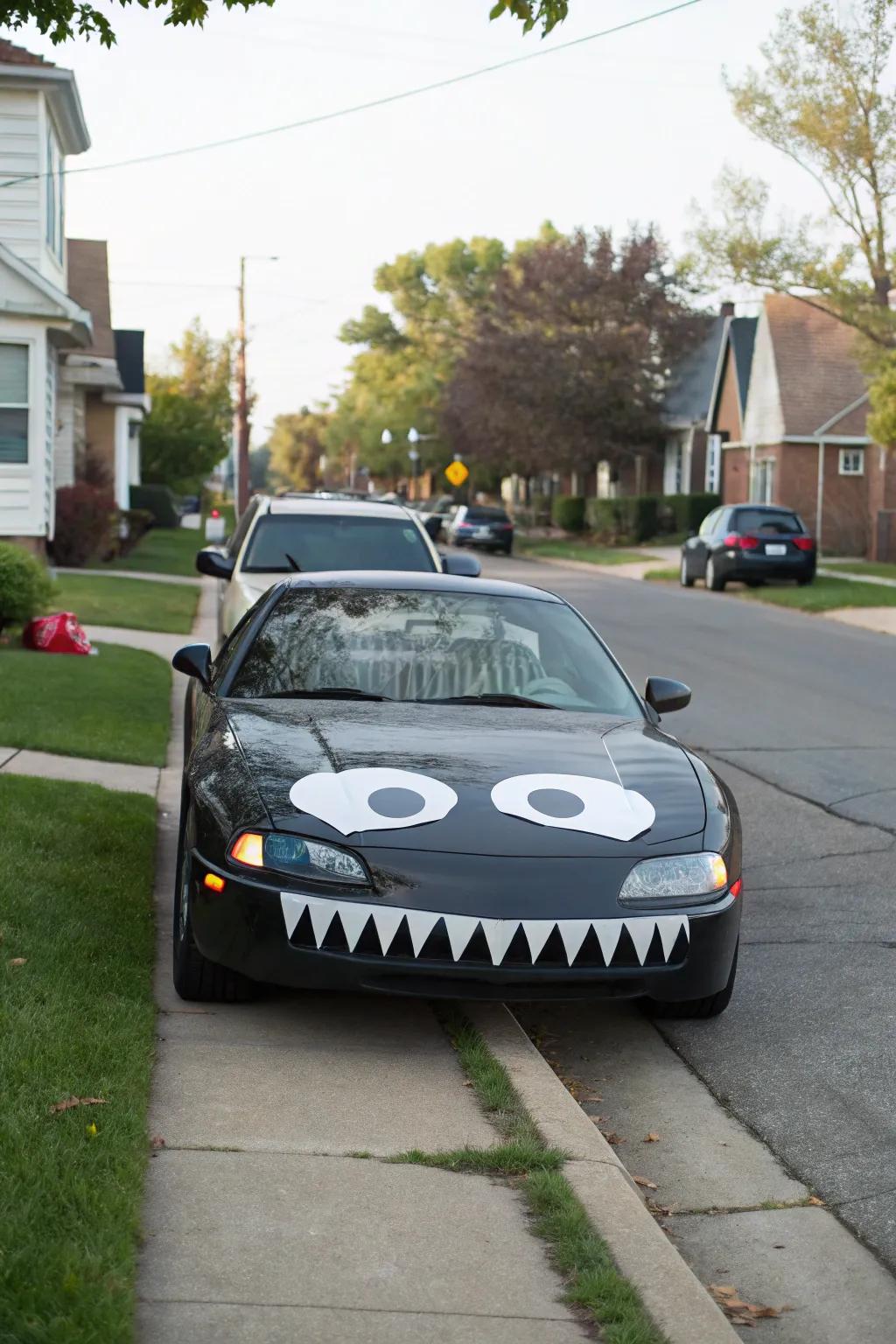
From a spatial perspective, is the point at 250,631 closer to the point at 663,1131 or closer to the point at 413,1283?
the point at 663,1131

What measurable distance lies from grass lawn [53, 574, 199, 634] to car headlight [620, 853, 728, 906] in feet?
38.6

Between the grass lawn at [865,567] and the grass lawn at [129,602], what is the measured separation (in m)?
15.1

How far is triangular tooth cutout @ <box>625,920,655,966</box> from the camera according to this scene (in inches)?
192

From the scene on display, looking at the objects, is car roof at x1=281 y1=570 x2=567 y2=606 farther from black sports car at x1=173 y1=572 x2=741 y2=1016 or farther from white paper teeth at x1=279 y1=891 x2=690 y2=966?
white paper teeth at x1=279 y1=891 x2=690 y2=966

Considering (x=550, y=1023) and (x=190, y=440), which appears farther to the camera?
(x=190, y=440)

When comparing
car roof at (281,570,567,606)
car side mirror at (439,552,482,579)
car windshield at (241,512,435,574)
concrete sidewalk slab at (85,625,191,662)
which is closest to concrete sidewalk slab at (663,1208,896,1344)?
car roof at (281,570,567,606)

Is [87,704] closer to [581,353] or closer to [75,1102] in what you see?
[75,1102]

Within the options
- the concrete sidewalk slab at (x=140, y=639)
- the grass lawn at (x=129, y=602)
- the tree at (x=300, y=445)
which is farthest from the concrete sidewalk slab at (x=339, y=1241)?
the tree at (x=300, y=445)

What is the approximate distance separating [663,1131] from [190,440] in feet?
186

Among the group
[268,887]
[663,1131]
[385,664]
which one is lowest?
[663,1131]

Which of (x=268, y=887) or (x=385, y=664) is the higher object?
(x=385, y=664)

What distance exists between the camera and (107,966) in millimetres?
5434

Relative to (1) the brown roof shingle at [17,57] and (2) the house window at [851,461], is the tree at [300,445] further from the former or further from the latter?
(1) the brown roof shingle at [17,57]

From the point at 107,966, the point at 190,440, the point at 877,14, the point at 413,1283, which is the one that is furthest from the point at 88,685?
the point at 190,440
